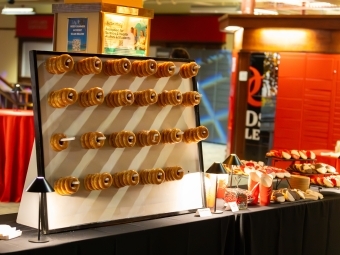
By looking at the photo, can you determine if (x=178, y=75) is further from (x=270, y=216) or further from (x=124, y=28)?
(x=270, y=216)

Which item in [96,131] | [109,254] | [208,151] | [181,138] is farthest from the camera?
[208,151]

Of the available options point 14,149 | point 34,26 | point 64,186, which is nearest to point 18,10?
point 34,26

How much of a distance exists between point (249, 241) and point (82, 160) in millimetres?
1269

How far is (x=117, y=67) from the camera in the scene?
392 cm

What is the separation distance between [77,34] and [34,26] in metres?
14.4

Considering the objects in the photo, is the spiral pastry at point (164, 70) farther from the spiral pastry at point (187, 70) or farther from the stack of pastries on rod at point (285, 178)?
the stack of pastries on rod at point (285, 178)

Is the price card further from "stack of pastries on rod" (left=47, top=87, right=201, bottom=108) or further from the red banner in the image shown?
the red banner

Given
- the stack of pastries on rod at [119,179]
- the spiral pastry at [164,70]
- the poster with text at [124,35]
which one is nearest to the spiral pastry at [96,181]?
the stack of pastries on rod at [119,179]

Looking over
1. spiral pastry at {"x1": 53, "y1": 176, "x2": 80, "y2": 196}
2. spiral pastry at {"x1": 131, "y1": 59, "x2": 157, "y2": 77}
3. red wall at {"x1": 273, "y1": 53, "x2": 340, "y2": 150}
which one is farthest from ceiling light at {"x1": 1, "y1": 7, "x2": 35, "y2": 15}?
spiral pastry at {"x1": 53, "y1": 176, "x2": 80, "y2": 196}

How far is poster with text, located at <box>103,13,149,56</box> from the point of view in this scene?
15.7ft

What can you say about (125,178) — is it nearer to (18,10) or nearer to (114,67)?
(114,67)

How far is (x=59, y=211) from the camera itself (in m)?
3.64

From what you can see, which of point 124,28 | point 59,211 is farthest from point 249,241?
point 124,28

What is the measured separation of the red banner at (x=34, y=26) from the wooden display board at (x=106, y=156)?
47.2 feet
